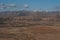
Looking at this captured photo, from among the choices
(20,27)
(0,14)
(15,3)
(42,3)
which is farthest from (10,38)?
(42,3)

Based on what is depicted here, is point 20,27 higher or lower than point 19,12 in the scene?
lower

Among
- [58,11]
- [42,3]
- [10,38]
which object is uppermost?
[42,3]

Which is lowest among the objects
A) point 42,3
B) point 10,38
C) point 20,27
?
point 10,38

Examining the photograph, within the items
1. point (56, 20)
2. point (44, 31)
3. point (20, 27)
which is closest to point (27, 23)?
point (20, 27)

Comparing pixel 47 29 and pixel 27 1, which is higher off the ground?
pixel 27 1

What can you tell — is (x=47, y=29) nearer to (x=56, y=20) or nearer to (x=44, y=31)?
(x=44, y=31)

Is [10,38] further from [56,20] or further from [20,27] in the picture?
[56,20]
